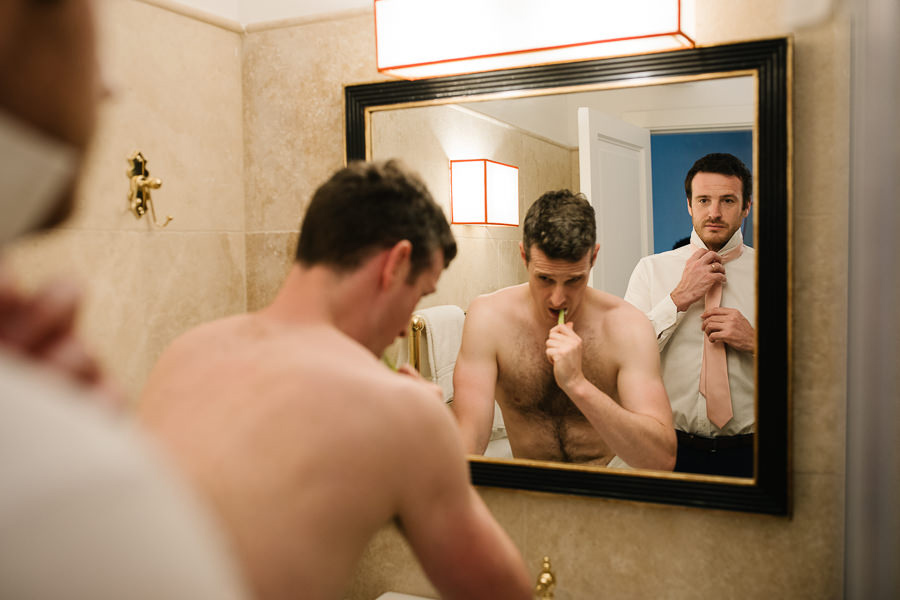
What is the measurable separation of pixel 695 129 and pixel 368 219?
28.1 inches

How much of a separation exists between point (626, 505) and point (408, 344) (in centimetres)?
58

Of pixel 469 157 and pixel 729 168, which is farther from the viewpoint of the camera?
pixel 469 157

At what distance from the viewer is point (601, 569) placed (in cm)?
156

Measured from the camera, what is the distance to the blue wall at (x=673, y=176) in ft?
4.57

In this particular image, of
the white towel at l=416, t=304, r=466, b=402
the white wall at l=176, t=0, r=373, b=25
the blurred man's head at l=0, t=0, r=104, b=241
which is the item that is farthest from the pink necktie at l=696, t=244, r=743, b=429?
the blurred man's head at l=0, t=0, r=104, b=241

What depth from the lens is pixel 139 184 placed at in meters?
1.62

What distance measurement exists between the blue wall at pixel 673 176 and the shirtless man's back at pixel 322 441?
611mm

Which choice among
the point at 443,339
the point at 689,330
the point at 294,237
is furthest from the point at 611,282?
the point at 294,237

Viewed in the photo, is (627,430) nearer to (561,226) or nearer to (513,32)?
(561,226)

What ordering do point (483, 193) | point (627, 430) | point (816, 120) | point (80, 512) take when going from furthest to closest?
point (483, 193), point (627, 430), point (816, 120), point (80, 512)

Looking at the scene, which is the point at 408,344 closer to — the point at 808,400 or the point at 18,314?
the point at 808,400

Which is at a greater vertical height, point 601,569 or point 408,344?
point 408,344

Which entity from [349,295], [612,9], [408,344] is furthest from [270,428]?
[612,9]

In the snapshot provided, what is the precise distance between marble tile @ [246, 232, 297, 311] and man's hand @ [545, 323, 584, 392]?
2.34 feet
